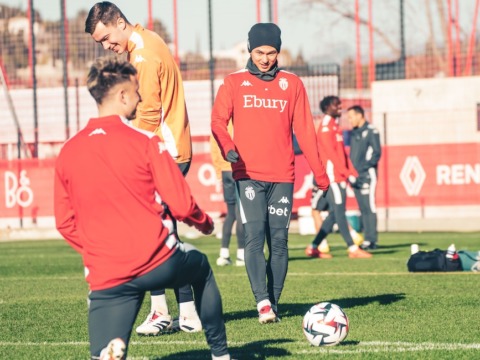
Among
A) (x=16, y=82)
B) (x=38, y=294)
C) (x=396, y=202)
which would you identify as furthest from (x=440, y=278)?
(x=16, y=82)

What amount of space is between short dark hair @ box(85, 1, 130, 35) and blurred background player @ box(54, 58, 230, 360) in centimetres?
232

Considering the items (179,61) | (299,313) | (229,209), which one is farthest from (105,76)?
(179,61)

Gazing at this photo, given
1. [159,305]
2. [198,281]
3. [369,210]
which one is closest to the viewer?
[198,281]

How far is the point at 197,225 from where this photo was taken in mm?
5293

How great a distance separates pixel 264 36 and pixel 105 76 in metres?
3.16

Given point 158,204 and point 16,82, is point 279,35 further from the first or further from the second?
point 16,82

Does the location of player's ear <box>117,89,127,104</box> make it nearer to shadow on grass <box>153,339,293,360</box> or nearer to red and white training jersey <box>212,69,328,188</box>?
shadow on grass <box>153,339,293,360</box>

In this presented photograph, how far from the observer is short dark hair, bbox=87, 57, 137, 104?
516cm

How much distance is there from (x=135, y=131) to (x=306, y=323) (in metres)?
2.31

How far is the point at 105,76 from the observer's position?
5.16 metres

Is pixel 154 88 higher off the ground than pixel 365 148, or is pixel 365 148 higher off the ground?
pixel 154 88

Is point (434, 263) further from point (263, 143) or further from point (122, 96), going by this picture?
point (122, 96)

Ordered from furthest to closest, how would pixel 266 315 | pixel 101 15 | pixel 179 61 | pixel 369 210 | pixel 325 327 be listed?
pixel 179 61, pixel 369 210, pixel 266 315, pixel 101 15, pixel 325 327

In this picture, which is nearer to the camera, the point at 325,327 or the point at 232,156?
the point at 325,327
